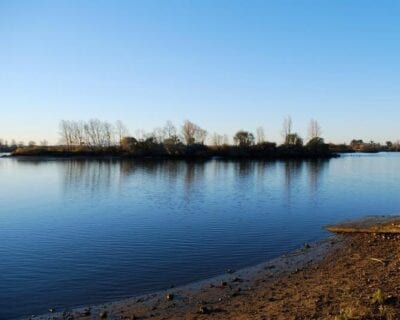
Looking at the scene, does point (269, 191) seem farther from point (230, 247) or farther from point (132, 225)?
point (230, 247)

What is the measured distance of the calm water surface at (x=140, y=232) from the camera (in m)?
16.3

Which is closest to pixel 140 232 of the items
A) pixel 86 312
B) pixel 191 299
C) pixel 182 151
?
pixel 191 299

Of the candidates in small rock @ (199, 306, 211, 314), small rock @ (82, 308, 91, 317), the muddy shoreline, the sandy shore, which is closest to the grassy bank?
the muddy shoreline

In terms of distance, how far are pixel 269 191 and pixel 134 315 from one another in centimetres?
3577

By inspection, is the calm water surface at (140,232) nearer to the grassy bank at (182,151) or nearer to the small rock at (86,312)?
the small rock at (86,312)

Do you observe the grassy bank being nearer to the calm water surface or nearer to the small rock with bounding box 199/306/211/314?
the calm water surface

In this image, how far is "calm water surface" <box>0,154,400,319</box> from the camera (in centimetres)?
1630

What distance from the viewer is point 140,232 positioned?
25375 mm

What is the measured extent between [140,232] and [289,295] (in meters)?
13.4

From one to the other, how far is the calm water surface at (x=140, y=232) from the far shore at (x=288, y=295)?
48.4 inches

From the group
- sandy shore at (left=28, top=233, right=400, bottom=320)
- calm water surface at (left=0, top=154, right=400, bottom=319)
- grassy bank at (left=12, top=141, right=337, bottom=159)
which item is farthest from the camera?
grassy bank at (left=12, top=141, right=337, bottom=159)

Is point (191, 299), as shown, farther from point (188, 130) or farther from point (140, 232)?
point (188, 130)

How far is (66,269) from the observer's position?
18.1m

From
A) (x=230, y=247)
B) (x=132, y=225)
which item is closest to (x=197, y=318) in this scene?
(x=230, y=247)
